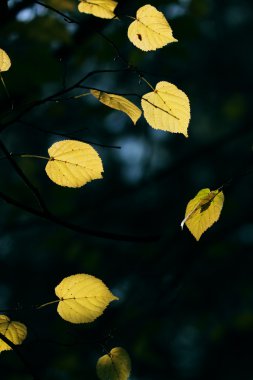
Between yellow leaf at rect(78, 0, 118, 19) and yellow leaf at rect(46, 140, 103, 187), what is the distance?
0.78ft

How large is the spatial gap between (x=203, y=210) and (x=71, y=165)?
0.80ft

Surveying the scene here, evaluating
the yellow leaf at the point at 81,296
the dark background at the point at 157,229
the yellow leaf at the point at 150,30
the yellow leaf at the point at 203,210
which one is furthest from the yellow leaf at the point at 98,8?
the dark background at the point at 157,229

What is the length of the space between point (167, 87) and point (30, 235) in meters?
9.20

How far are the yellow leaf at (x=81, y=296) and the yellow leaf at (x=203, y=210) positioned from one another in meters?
0.19

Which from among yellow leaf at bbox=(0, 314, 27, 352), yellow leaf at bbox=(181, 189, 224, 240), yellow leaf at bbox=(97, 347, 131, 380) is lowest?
yellow leaf at bbox=(97, 347, 131, 380)

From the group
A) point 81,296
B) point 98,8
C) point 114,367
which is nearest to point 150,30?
point 98,8

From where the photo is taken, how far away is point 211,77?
10.1m

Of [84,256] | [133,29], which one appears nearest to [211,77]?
[84,256]

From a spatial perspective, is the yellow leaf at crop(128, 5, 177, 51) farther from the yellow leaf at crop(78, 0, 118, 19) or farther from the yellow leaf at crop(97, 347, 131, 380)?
the yellow leaf at crop(97, 347, 131, 380)

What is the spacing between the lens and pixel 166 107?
0.97 m

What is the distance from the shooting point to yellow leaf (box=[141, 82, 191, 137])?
955 millimetres

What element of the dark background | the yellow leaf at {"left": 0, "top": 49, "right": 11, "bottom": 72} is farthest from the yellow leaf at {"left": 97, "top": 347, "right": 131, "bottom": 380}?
the dark background

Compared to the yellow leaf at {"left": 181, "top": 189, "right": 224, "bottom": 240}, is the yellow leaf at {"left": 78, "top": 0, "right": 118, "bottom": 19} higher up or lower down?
higher up

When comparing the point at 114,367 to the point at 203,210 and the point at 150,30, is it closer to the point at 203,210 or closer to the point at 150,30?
the point at 203,210
